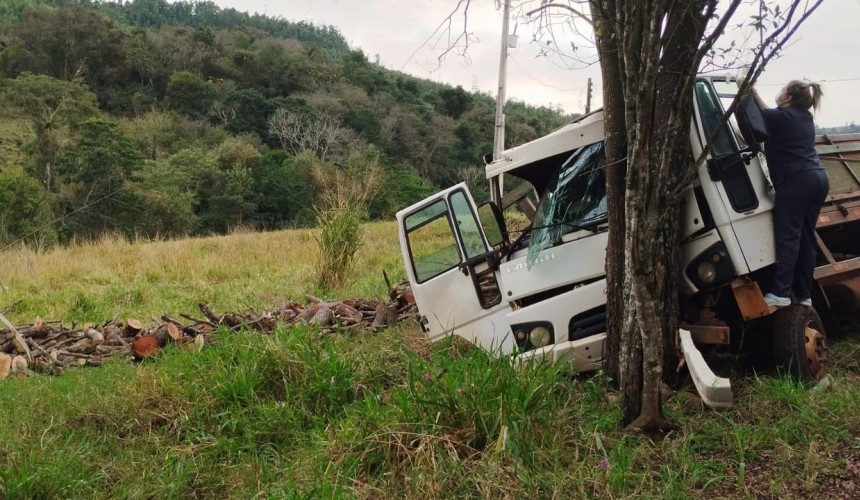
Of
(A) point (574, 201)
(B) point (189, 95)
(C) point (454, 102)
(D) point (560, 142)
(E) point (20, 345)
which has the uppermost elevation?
(C) point (454, 102)

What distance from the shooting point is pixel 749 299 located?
15.4ft

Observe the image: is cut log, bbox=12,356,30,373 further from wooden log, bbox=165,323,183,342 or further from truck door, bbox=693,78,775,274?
truck door, bbox=693,78,775,274

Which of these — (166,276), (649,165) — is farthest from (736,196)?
(166,276)

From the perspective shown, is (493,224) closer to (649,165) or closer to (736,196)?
(736,196)

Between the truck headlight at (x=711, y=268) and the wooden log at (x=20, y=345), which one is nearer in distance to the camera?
the truck headlight at (x=711, y=268)

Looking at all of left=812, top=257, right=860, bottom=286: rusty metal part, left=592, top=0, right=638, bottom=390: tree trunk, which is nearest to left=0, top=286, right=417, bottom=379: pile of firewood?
left=592, top=0, right=638, bottom=390: tree trunk

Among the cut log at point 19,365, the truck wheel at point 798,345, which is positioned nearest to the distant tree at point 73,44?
the cut log at point 19,365

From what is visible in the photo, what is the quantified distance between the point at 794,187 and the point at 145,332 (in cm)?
692

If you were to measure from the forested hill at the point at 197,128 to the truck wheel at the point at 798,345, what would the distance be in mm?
9582

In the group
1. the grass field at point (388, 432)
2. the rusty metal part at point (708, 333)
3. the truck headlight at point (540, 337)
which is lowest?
the grass field at point (388, 432)

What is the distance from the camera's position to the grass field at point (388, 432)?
3352 millimetres

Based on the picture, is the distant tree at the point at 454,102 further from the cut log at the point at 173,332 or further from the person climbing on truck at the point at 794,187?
the person climbing on truck at the point at 794,187

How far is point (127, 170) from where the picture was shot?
30391 millimetres

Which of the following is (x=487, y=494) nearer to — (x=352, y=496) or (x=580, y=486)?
(x=580, y=486)
